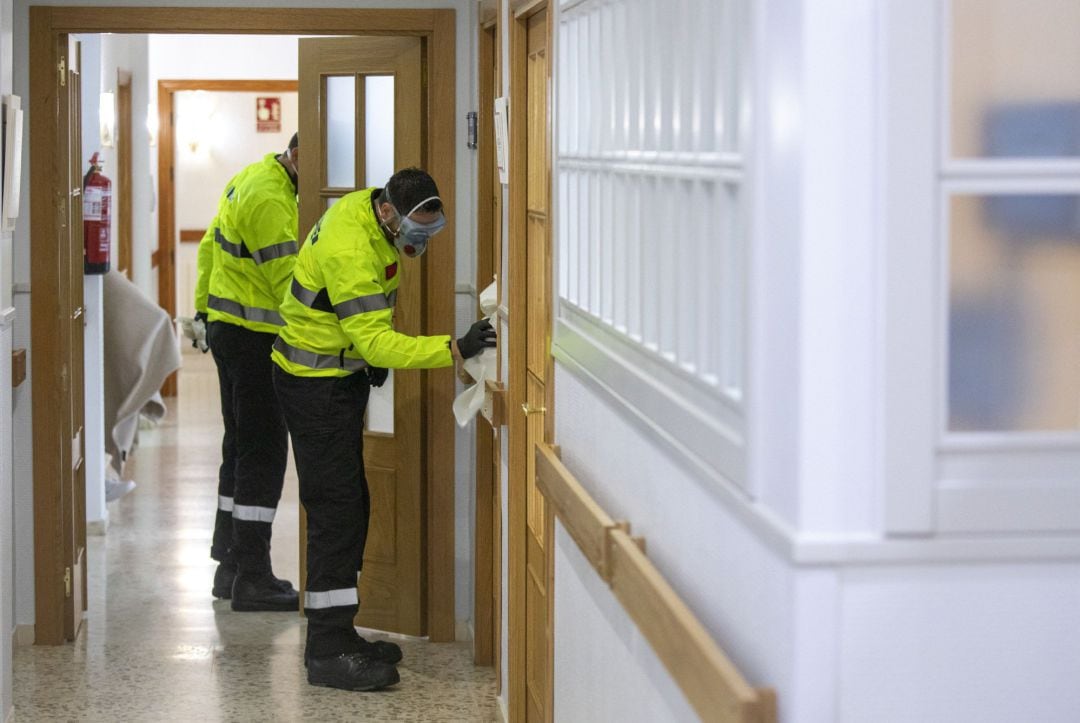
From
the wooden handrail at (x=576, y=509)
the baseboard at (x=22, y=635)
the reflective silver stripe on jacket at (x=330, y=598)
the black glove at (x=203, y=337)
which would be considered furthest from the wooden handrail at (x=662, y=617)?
the black glove at (x=203, y=337)

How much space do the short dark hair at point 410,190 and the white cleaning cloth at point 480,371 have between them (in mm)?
334

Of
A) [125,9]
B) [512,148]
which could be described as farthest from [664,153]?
[125,9]

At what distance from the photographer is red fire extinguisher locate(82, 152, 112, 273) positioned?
625cm

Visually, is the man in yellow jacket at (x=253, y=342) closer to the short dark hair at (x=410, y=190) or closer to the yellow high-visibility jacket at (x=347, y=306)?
the yellow high-visibility jacket at (x=347, y=306)

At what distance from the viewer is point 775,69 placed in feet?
5.50

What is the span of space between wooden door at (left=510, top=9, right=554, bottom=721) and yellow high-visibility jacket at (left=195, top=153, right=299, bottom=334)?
5.32 feet

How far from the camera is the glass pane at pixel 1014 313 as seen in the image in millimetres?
1659

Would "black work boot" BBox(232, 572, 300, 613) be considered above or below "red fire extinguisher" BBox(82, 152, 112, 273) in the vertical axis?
below

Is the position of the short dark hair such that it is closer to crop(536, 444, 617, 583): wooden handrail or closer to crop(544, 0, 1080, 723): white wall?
crop(536, 444, 617, 583): wooden handrail

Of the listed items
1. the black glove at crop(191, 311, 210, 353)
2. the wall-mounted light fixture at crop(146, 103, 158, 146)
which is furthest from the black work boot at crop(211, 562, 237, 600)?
the wall-mounted light fixture at crop(146, 103, 158, 146)

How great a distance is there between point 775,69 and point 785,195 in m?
0.14

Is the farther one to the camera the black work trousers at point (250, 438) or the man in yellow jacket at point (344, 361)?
the black work trousers at point (250, 438)

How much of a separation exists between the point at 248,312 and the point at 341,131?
0.78 metres

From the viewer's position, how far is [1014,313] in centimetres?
168
